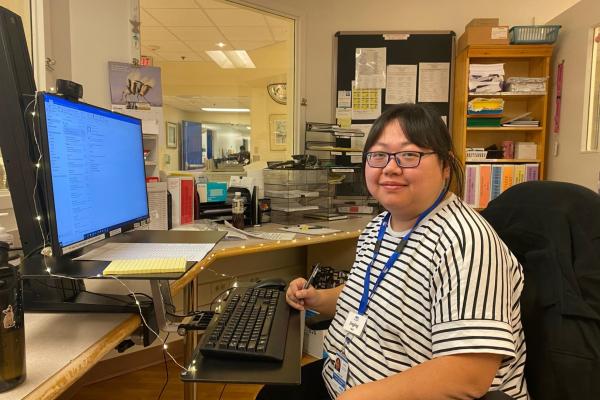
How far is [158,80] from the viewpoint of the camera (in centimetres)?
234

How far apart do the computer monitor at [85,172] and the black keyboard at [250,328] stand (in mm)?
348

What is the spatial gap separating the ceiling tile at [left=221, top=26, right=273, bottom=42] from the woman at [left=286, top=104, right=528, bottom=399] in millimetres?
3618

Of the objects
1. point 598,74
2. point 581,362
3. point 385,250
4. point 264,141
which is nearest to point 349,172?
point 598,74

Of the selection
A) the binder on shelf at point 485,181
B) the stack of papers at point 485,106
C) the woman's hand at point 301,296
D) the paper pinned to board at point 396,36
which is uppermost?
the paper pinned to board at point 396,36

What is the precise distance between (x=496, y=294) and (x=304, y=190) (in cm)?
203

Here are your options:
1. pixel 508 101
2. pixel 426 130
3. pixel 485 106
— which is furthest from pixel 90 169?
pixel 508 101

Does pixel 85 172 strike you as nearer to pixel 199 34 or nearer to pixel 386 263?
pixel 386 263

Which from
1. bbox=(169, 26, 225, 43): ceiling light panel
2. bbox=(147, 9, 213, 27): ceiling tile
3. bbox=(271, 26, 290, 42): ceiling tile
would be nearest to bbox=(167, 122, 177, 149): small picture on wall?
bbox=(169, 26, 225, 43): ceiling light panel

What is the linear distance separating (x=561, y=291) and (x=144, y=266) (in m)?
0.86

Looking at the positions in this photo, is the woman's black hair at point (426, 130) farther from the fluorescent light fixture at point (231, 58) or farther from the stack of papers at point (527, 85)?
the fluorescent light fixture at point (231, 58)

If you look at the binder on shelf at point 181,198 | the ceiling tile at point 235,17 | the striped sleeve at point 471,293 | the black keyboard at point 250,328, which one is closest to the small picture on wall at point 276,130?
the ceiling tile at point 235,17

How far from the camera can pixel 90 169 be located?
958 millimetres

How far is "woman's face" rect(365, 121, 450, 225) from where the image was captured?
36.6 inches

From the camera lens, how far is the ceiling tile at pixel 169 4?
3609mm
